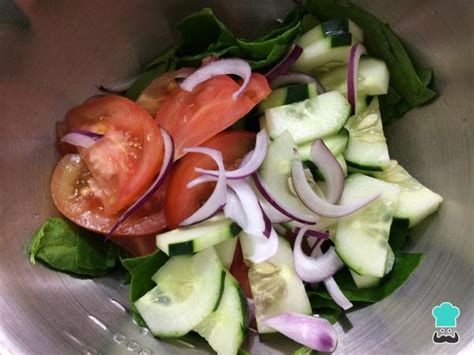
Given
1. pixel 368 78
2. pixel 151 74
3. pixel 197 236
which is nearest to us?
pixel 197 236

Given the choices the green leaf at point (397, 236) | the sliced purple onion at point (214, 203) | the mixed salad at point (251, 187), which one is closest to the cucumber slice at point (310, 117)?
the mixed salad at point (251, 187)

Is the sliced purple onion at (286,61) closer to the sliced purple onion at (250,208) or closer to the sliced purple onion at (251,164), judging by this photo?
the sliced purple onion at (251,164)

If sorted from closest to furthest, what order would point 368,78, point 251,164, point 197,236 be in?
point 197,236, point 251,164, point 368,78

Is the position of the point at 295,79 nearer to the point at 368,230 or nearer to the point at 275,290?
the point at 368,230

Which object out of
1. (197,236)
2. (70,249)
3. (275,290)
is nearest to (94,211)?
(70,249)

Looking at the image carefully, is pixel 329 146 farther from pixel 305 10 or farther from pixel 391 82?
pixel 305 10

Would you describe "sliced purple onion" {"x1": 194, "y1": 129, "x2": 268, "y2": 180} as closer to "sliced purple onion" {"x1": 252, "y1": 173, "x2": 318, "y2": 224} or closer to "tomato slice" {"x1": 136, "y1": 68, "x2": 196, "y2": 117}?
"sliced purple onion" {"x1": 252, "y1": 173, "x2": 318, "y2": 224}

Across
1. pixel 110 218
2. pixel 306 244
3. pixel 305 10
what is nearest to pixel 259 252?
pixel 306 244
